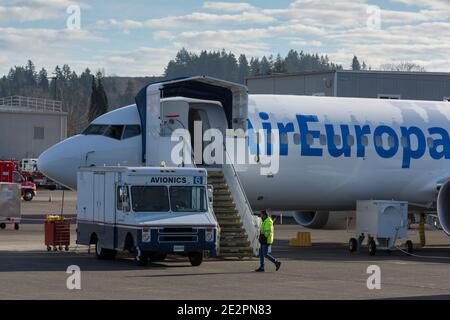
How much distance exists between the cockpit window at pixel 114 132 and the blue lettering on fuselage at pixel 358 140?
3959mm

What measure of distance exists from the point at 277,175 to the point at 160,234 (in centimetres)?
717

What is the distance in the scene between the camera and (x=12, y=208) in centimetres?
4656

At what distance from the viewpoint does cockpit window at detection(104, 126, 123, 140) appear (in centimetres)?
3356

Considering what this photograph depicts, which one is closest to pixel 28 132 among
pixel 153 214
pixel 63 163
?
pixel 63 163

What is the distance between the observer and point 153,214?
95.6 ft

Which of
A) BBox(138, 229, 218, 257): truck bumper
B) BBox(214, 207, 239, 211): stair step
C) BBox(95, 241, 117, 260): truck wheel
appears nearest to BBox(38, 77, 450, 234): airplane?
BBox(214, 207, 239, 211): stair step

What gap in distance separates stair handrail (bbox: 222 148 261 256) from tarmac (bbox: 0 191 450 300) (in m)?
0.68

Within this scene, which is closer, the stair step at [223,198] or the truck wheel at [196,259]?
the truck wheel at [196,259]

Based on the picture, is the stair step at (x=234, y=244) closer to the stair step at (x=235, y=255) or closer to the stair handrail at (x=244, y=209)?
the stair handrail at (x=244, y=209)

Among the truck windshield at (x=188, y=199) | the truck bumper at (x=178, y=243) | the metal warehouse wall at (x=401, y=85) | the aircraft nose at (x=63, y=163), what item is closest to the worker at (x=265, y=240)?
the truck bumper at (x=178, y=243)

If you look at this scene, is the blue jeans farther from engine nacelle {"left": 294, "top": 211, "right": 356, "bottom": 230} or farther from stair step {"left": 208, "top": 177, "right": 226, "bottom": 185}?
engine nacelle {"left": 294, "top": 211, "right": 356, "bottom": 230}

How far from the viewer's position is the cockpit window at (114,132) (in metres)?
33.6
